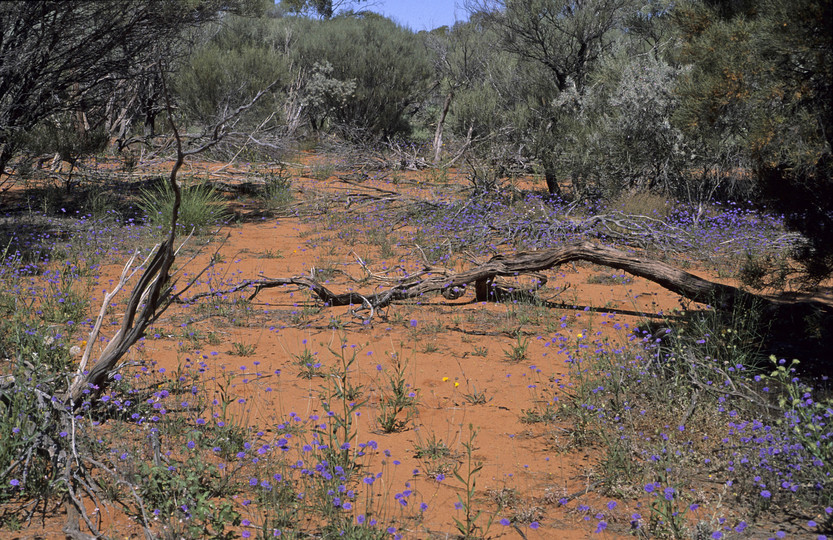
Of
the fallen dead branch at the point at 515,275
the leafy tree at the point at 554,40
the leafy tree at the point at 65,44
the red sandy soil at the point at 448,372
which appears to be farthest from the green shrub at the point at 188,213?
the leafy tree at the point at 554,40

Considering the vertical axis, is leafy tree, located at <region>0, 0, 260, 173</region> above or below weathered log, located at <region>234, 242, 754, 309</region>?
above

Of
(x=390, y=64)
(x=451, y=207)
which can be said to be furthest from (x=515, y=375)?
(x=390, y=64)

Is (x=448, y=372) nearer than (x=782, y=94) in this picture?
No

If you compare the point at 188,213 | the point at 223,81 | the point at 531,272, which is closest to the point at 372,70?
the point at 223,81

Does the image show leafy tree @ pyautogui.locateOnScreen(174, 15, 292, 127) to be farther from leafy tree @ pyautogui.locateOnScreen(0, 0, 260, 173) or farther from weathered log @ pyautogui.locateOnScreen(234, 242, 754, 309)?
weathered log @ pyautogui.locateOnScreen(234, 242, 754, 309)

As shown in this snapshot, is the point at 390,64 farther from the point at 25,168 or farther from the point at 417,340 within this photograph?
the point at 417,340

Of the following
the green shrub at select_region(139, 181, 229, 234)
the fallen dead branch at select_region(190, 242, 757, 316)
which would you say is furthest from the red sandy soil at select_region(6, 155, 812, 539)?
the green shrub at select_region(139, 181, 229, 234)

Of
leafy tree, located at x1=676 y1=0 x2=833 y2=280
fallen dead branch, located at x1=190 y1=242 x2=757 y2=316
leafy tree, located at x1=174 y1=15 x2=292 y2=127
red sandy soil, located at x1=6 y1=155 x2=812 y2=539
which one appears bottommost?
red sandy soil, located at x1=6 y1=155 x2=812 y2=539

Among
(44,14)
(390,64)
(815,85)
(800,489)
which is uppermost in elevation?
(390,64)

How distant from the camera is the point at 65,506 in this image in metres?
2.80

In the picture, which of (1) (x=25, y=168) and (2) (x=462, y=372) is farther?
(1) (x=25, y=168)

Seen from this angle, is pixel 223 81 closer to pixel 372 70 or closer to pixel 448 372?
pixel 372 70

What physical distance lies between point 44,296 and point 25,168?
601 cm

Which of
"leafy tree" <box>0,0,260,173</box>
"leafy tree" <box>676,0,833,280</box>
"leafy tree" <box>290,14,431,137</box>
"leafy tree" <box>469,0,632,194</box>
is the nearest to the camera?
"leafy tree" <box>676,0,833,280</box>
